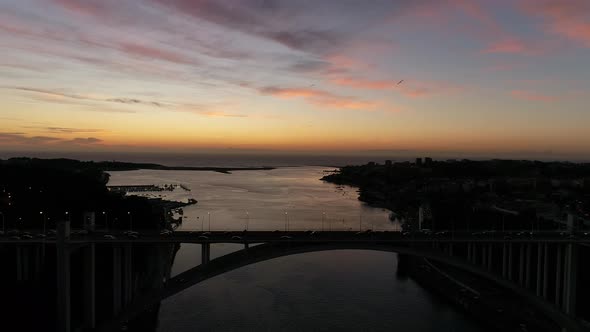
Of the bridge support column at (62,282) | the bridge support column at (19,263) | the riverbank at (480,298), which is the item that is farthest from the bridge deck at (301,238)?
the riverbank at (480,298)

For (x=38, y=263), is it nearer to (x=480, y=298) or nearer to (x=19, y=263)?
(x=19, y=263)

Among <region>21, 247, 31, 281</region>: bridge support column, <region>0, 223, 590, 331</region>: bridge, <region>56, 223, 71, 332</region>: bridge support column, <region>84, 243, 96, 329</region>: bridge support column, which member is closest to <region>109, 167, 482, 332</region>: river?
<region>0, 223, 590, 331</region>: bridge

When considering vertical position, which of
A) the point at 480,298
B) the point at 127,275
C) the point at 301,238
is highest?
the point at 301,238

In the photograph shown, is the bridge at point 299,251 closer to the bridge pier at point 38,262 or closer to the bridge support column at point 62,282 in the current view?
the bridge support column at point 62,282

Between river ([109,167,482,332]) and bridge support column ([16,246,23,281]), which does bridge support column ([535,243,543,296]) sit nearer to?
river ([109,167,482,332])

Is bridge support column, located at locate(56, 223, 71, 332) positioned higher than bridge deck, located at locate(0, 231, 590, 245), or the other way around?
bridge deck, located at locate(0, 231, 590, 245)

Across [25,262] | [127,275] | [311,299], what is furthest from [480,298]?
[25,262]
